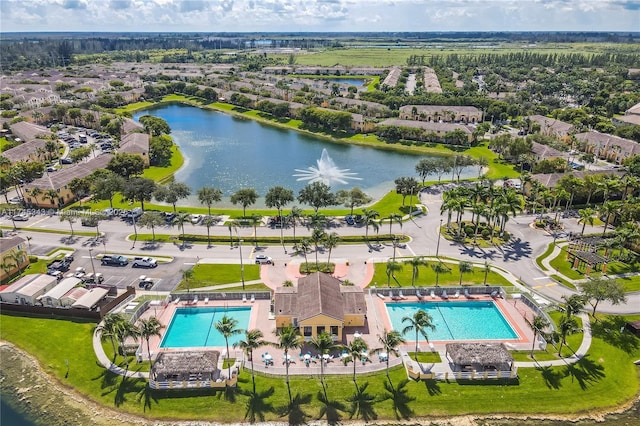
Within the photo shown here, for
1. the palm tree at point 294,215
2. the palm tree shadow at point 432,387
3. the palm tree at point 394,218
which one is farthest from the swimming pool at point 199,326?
the palm tree at point 394,218

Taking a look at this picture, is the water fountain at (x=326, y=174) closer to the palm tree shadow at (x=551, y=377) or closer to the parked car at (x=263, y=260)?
the parked car at (x=263, y=260)

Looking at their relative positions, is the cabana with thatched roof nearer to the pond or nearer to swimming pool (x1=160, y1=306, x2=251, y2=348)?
swimming pool (x1=160, y1=306, x2=251, y2=348)

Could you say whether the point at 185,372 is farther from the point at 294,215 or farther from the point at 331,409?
the point at 294,215

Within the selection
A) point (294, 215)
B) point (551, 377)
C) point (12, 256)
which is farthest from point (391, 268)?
point (12, 256)

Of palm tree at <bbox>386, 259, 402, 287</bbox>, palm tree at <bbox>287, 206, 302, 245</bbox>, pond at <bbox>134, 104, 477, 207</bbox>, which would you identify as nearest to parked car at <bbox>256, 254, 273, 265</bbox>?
palm tree at <bbox>287, 206, 302, 245</bbox>

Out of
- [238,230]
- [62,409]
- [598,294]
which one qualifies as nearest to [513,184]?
[598,294]
